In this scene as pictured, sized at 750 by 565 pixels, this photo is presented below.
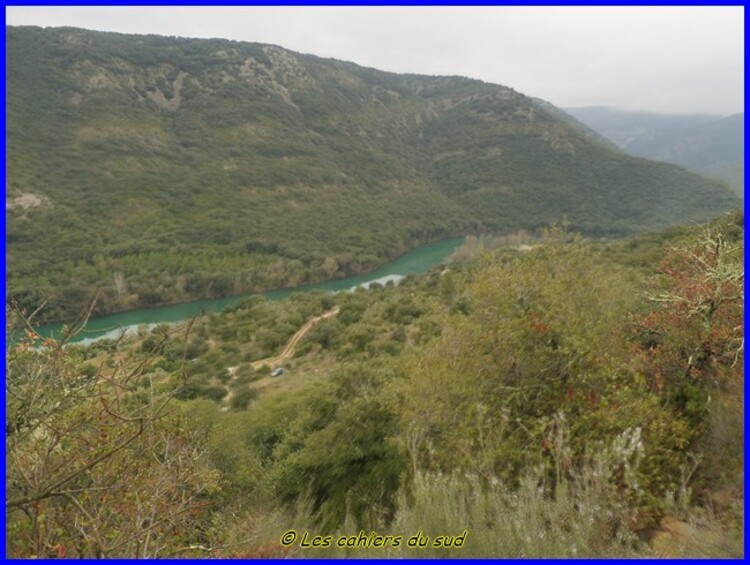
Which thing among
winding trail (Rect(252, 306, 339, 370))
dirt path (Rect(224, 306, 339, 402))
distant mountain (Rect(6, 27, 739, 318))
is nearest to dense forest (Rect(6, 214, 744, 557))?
dirt path (Rect(224, 306, 339, 402))

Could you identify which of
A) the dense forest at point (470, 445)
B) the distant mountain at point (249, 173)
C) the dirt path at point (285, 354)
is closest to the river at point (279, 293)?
the distant mountain at point (249, 173)

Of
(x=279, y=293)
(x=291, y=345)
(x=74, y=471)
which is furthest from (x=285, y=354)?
(x=279, y=293)

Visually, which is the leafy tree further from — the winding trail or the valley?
the winding trail

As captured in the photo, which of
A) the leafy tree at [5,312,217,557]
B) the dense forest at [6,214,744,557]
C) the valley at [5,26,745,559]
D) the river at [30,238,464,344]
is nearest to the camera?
the leafy tree at [5,312,217,557]

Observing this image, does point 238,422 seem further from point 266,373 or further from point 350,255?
point 350,255

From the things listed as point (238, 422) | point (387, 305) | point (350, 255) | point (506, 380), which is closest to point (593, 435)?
point (506, 380)

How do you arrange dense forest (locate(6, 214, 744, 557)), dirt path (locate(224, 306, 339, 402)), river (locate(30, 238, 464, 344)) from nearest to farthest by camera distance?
1. dense forest (locate(6, 214, 744, 557))
2. dirt path (locate(224, 306, 339, 402))
3. river (locate(30, 238, 464, 344))
